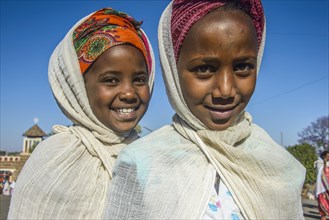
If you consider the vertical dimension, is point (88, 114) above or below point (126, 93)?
below

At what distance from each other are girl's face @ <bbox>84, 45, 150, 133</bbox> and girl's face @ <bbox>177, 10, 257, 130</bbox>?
Answer: 77 cm

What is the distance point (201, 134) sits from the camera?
162 centimetres

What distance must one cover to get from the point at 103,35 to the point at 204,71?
1099 mm

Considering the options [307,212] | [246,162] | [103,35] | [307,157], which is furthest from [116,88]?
[307,157]

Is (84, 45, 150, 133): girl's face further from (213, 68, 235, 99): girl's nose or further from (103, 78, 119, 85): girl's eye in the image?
(213, 68, 235, 99): girl's nose

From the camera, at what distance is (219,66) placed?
5.04 feet

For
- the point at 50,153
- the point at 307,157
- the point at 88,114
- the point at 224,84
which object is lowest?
the point at 307,157

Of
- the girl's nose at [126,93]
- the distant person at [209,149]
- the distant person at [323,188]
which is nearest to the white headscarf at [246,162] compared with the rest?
the distant person at [209,149]

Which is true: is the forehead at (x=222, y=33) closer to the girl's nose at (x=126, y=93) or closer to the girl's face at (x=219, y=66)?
the girl's face at (x=219, y=66)

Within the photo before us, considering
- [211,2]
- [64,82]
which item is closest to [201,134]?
[211,2]

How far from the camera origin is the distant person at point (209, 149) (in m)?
1.52

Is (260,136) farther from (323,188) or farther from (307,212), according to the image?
(307,212)

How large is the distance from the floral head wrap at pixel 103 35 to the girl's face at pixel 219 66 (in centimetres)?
89

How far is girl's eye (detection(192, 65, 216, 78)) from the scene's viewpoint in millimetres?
1545
